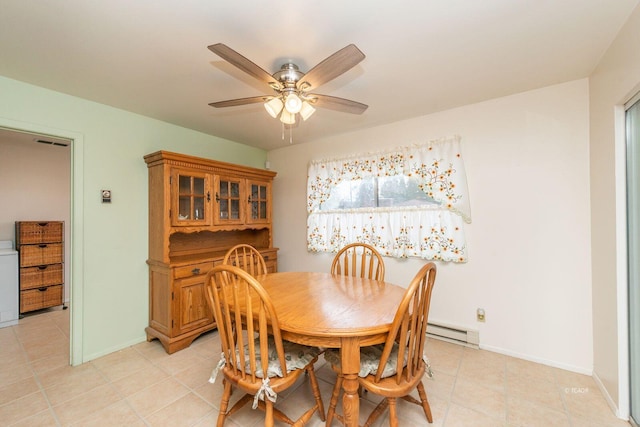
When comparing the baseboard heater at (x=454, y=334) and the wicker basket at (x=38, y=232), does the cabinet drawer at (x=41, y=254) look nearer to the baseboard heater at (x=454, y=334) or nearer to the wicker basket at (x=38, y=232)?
the wicker basket at (x=38, y=232)

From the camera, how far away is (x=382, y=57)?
173 cm

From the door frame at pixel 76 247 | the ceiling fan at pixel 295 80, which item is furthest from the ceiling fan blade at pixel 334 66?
the door frame at pixel 76 247

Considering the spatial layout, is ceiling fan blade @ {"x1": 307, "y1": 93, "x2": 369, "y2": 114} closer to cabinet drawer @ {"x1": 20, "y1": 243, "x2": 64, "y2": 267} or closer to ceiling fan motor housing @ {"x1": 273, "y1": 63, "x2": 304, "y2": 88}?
ceiling fan motor housing @ {"x1": 273, "y1": 63, "x2": 304, "y2": 88}

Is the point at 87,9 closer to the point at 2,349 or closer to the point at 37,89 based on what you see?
the point at 37,89

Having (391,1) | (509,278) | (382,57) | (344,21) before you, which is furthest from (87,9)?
(509,278)

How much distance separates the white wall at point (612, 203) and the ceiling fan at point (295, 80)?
58.3 inches

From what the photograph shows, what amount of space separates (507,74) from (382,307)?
193cm

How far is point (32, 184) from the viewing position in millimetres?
3584

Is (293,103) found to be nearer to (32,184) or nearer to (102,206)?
(102,206)

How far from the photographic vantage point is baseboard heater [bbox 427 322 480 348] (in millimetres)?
2416

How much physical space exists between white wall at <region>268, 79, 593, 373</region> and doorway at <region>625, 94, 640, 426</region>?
50cm

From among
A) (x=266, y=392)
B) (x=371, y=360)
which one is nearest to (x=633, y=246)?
(x=371, y=360)

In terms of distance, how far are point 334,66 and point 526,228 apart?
209 cm

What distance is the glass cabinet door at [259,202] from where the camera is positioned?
3.33m
